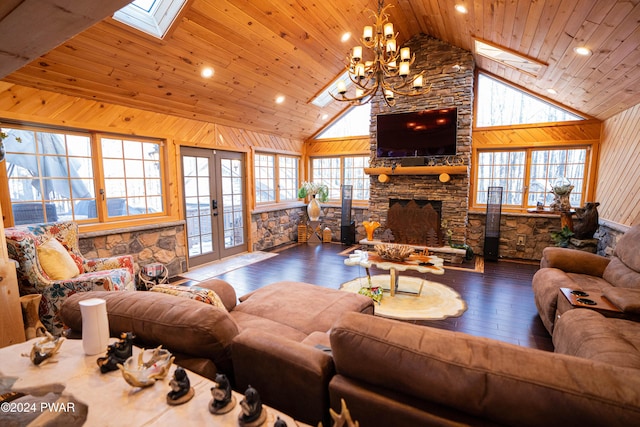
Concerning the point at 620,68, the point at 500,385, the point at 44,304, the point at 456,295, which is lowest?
the point at 456,295

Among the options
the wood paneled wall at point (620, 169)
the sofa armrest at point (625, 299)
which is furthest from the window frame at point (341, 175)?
the sofa armrest at point (625, 299)

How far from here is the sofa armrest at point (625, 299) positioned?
2.01 m

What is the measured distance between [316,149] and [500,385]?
7.11 m

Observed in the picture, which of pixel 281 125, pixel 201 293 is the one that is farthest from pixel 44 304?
pixel 281 125

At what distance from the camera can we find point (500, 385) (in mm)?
956

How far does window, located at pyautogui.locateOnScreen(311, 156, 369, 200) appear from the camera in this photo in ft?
24.0

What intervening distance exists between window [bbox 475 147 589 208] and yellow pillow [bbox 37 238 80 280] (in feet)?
21.1

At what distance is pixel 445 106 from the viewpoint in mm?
5488

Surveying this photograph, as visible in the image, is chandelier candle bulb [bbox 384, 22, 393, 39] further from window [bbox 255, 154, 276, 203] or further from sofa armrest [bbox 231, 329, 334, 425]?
window [bbox 255, 154, 276, 203]

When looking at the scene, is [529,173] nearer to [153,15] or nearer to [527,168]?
[527,168]

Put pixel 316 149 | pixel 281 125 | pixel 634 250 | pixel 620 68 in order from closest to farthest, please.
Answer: pixel 634 250
pixel 620 68
pixel 281 125
pixel 316 149

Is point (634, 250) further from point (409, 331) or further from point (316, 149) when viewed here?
point (316, 149)

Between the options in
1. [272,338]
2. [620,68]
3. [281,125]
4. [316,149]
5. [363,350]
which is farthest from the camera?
[316,149]

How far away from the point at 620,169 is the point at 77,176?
23.9 ft
